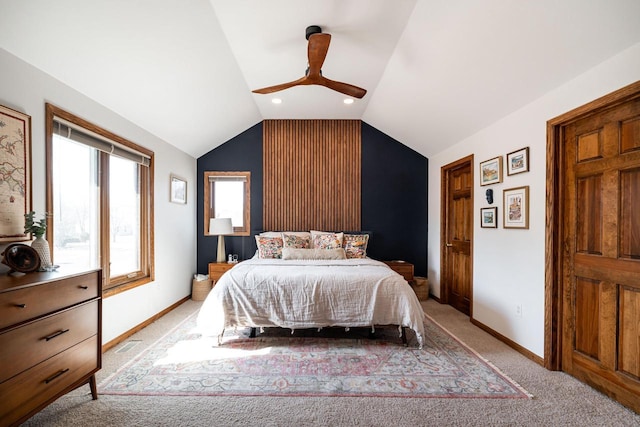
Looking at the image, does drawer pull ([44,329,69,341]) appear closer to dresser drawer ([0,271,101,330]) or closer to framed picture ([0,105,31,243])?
dresser drawer ([0,271,101,330])

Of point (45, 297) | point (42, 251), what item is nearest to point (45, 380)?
point (45, 297)

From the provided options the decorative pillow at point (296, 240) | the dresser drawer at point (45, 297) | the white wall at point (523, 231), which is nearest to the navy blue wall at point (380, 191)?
the decorative pillow at point (296, 240)

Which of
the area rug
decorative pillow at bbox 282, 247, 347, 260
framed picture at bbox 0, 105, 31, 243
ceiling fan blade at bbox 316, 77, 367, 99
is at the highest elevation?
ceiling fan blade at bbox 316, 77, 367, 99

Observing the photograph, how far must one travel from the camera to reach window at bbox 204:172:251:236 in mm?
4840

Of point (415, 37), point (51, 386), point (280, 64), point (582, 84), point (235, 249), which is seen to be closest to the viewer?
point (51, 386)

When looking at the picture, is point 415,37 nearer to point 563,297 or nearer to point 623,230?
point 623,230

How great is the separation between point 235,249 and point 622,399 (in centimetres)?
444

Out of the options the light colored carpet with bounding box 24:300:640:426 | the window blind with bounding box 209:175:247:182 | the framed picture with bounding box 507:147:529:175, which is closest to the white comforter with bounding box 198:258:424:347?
the light colored carpet with bounding box 24:300:640:426

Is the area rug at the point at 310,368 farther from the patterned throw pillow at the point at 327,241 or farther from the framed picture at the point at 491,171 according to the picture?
the framed picture at the point at 491,171

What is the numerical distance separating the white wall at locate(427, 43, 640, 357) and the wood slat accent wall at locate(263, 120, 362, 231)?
1.90 meters

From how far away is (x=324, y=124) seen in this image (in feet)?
16.0

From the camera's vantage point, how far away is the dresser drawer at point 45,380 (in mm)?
1386

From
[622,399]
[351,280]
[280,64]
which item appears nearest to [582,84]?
[622,399]

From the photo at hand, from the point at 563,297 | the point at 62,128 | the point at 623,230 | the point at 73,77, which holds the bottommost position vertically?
the point at 563,297
